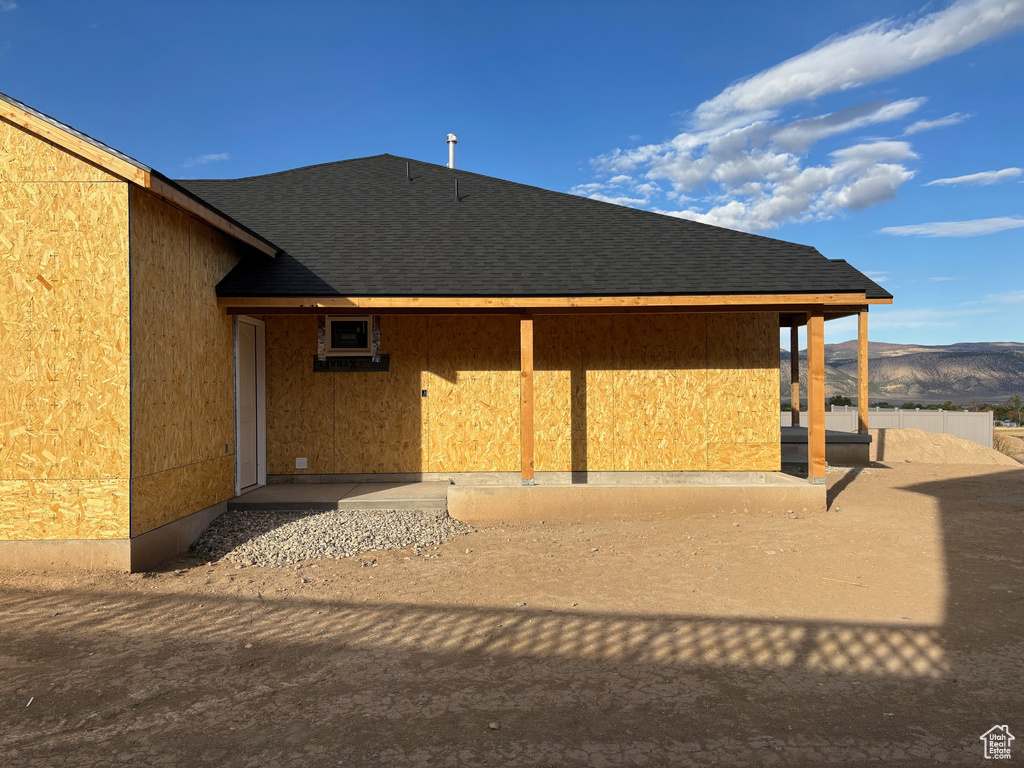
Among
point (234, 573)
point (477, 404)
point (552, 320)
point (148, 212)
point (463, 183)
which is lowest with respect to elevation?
point (234, 573)

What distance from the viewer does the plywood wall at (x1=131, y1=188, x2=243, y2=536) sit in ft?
20.5

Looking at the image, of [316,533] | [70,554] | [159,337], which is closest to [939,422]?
[316,533]

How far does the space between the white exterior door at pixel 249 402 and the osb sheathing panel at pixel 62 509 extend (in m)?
2.67

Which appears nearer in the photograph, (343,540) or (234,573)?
(234,573)

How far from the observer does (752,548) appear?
697 centimetres

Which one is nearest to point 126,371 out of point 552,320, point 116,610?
point 116,610

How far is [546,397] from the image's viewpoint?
10.1m

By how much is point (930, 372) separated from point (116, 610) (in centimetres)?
11333

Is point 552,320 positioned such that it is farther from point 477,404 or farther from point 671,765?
point 671,765

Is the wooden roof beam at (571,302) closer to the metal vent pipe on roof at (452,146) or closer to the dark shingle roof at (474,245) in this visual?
the dark shingle roof at (474,245)

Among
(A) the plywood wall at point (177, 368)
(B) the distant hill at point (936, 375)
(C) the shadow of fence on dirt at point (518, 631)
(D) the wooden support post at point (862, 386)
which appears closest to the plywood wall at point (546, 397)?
(A) the plywood wall at point (177, 368)

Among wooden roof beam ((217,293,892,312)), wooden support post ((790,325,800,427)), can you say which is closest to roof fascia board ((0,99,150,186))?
wooden roof beam ((217,293,892,312))

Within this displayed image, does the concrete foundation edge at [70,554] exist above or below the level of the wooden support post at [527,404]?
below

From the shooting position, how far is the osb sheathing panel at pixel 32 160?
6105 millimetres
